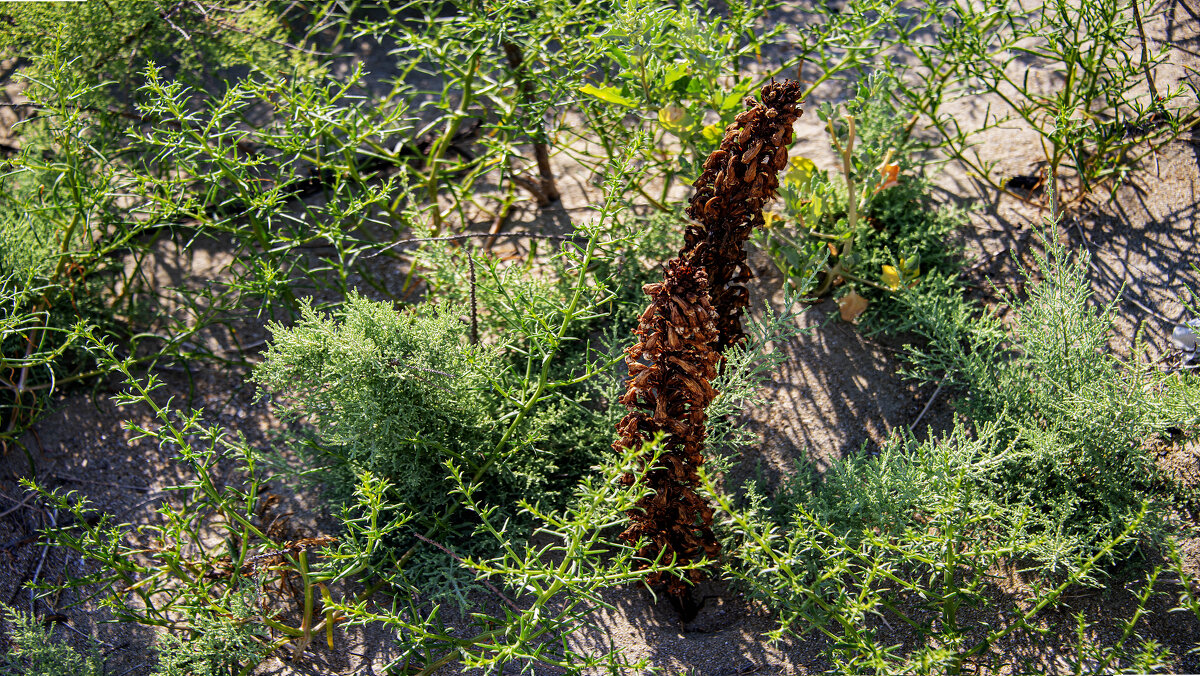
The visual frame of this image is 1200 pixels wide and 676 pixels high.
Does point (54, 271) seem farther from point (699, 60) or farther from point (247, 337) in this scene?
point (699, 60)

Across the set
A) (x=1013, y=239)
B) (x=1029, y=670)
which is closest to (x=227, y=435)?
(x=1029, y=670)

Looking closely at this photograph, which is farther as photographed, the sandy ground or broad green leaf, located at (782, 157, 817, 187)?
broad green leaf, located at (782, 157, 817, 187)

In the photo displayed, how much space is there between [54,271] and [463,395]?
4.12ft

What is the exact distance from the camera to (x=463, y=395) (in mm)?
1805

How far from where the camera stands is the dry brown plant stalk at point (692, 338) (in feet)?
4.96

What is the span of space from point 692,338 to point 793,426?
0.71 meters

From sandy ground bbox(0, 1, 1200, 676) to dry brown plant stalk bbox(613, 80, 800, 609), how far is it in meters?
0.15

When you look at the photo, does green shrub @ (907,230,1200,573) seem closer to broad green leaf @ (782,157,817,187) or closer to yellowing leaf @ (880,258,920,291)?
yellowing leaf @ (880,258,920,291)

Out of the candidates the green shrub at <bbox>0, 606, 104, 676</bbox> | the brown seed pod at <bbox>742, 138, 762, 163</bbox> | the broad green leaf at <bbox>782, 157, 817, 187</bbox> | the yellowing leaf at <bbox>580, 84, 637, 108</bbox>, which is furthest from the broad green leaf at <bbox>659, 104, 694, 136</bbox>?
the green shrub at <bbox>0, 606, 104, 676</bbox>

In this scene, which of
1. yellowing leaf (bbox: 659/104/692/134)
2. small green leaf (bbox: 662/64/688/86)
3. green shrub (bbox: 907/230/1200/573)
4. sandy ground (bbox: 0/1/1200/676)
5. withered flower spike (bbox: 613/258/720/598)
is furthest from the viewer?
yellowing leaf (bbox: 659/104/692/134)

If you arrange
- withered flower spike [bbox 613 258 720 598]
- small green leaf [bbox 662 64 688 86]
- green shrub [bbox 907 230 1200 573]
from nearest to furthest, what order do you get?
1. withered flower spike [bbox 613 258 720 598]
2. green shrub [bbox 907 230 1200 573]
3. small green leaf [bbox 662 64 688 86]

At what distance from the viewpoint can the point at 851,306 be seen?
219 cm

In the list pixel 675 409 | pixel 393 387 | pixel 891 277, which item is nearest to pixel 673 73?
pixel 891 277

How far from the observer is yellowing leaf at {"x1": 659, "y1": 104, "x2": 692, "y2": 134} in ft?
6.82
